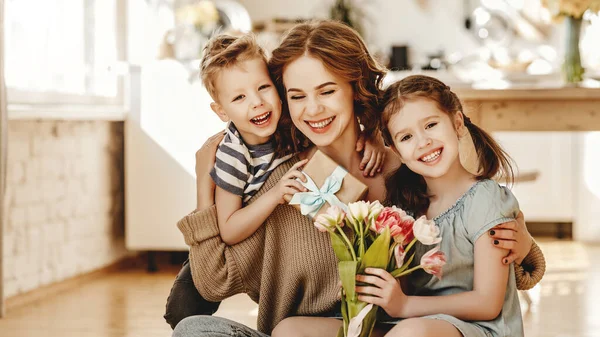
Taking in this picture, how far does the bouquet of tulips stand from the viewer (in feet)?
4.86

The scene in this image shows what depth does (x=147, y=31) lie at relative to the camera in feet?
15.0

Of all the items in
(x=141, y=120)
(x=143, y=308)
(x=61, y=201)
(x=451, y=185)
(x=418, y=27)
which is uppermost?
(x=418, y=27)

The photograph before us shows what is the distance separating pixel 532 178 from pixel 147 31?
2.16 meters

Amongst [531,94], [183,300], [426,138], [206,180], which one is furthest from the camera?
[531,94]

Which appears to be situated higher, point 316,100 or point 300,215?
point 316,100

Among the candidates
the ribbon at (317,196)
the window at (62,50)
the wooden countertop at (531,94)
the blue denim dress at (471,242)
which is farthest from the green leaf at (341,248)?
the window at (62,50)

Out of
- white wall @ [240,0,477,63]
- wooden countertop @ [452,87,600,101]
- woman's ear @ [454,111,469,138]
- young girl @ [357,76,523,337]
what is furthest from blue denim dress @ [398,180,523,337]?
white wall @ [240,0,477,63]

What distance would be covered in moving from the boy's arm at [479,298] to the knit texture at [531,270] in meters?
0.22

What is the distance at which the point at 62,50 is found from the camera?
155 inches

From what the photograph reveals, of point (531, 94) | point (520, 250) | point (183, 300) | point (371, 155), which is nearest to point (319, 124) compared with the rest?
point (371, 155)

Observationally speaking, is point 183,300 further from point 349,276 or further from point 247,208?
point 349,276

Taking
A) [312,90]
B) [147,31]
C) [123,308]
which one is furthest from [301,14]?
[312,90]

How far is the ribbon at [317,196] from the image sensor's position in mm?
1646

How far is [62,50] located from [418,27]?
102 inches
